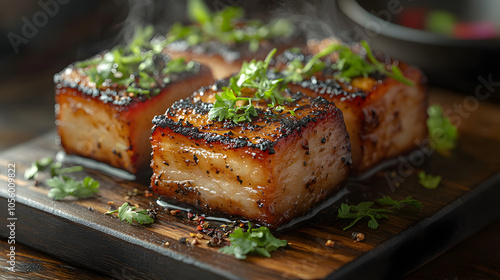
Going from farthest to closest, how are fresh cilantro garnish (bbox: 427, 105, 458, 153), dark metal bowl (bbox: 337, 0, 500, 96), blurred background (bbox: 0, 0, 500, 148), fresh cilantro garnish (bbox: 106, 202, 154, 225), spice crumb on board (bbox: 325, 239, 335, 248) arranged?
blurred background (bbox: 0, 0, 500, 148) → dark metal bowl (bbox: 337, 0, 500, 96) → fresh cilantro garnish (bbox: 427, 105, 458, 153) → fresh cilantro garnish (bbox: 106, 202, 154, 225) → spice crumb on board (bbox: 325, 239, 335, 248)

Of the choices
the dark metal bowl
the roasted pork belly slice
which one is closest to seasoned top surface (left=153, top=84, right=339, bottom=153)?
the roasted pork belly slice

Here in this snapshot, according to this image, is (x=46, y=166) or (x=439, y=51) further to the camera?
(x=439, y=51)

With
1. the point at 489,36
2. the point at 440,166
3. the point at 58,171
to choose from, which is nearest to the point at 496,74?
the point at 489,36

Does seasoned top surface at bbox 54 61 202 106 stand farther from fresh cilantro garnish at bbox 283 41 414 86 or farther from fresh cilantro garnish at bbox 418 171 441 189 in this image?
fresh cilantro garnish at bbox 418 171 441 189

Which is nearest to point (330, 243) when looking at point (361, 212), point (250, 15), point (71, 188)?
point (361, 212)

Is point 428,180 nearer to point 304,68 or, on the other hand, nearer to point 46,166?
point 304,68

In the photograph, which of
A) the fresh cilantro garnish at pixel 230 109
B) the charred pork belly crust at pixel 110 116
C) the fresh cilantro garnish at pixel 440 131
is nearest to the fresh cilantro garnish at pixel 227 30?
the charred pork belly crust at pixel 110 116
